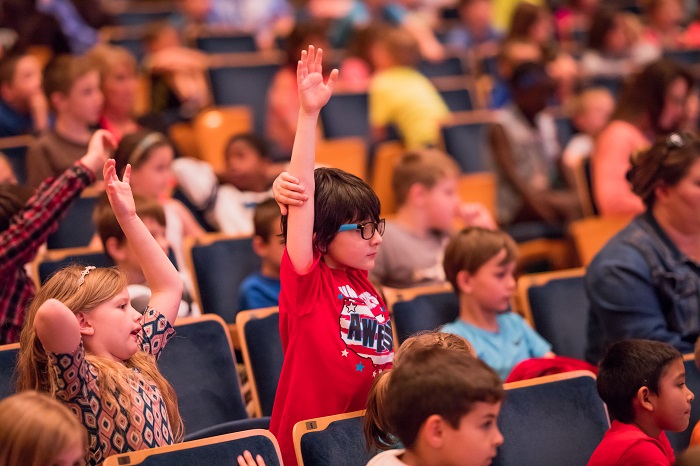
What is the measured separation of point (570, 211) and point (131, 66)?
2.33 metres

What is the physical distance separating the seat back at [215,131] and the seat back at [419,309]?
2266mm

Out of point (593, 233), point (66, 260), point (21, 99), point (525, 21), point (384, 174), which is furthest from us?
point (525, 21)

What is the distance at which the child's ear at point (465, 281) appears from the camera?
323cm

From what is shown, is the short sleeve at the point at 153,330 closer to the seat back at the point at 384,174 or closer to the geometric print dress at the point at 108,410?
the geometric print dress at the point at 108,410

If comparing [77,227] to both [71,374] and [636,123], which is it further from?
[636,123]

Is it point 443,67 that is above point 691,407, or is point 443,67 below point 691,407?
above

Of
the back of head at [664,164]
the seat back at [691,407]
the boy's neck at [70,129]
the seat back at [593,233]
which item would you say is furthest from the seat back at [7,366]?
the seat back at [593,233]

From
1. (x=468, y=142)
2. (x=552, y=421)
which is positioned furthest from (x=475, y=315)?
(x=468, y=142)

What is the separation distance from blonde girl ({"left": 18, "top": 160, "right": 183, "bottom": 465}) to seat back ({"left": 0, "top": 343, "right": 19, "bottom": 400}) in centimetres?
38

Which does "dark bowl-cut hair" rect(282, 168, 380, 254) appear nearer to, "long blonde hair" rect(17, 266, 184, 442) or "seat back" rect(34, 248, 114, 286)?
"long blonde hair" rect(17, 266, 184, 442)

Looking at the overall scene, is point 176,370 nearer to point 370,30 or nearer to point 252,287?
point 252,287

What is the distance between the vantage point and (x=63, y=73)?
4055 mm

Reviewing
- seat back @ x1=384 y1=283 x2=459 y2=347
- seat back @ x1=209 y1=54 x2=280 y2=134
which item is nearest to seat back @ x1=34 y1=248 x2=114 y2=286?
seat back @ x1=384 y1=283 x2=459 y2=347

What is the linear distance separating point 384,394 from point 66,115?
2.45 metres
